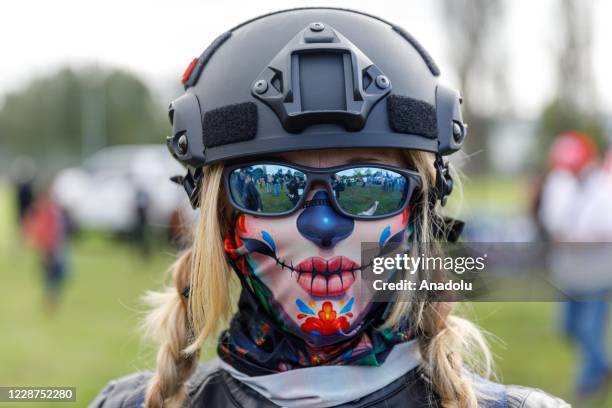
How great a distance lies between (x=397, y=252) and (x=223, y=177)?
19.7 inches

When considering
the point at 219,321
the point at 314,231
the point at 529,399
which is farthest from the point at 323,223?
the point at 529,399

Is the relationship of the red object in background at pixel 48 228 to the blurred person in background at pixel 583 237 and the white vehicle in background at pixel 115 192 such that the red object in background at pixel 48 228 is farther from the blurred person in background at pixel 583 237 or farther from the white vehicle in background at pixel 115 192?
the blurred person in background at pixel 583 237

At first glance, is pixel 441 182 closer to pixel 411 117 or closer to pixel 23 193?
pixel 411 117

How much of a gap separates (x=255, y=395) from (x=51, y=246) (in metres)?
7.88

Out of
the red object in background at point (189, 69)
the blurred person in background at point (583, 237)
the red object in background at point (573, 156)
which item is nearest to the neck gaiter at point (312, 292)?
the red object in background at point (189, 69)

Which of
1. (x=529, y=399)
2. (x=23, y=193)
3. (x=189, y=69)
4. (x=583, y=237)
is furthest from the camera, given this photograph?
(x=23, y=193)

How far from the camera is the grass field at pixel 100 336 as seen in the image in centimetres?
588

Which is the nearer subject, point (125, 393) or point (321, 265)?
point (321, 265)

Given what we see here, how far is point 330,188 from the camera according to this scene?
5.75ft

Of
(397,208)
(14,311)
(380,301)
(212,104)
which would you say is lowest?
(14,311)

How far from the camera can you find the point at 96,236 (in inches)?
652

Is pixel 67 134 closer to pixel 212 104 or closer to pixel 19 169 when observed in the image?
pixel 19 169

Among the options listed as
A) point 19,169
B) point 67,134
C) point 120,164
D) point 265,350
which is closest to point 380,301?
point 265,350

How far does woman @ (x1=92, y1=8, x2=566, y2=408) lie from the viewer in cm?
176
